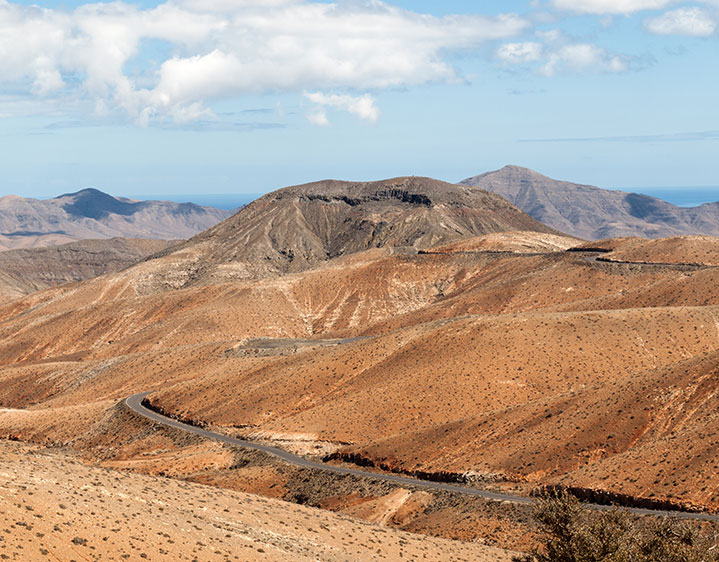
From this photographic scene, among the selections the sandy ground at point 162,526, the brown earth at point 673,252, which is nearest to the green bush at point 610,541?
the sandy ground at point 162,526

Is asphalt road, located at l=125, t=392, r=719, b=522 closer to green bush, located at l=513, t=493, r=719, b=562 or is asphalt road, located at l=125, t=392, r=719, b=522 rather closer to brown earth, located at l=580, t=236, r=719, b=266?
green bush, located at l=513, t=493, r=719, b=562

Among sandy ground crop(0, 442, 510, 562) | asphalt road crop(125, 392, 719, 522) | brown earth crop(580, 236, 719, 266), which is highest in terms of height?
brown earth crop(580, 236, 719, 266)

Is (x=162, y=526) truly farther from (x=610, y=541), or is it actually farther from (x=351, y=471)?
(x=351, y=471)

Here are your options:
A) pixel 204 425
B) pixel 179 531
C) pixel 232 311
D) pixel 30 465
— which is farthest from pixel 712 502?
pixel 232 311

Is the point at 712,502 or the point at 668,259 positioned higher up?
the point at 668,259

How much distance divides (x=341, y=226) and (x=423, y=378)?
425 feet

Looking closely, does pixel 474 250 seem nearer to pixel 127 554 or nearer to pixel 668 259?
pixel 668 259

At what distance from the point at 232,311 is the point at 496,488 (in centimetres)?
7197

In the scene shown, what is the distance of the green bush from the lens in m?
24.8

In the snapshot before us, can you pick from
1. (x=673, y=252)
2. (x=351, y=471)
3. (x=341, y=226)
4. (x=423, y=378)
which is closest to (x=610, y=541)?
(x=351, y=471)

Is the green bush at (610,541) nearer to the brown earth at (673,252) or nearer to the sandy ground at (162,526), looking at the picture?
the sandy ground at (162,526)

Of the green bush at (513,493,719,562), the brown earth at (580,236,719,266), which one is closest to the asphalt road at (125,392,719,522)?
the green bush at (513,493,719,562)

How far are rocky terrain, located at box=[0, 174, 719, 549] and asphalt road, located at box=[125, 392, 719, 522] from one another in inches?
33.7

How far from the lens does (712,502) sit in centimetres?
3547
